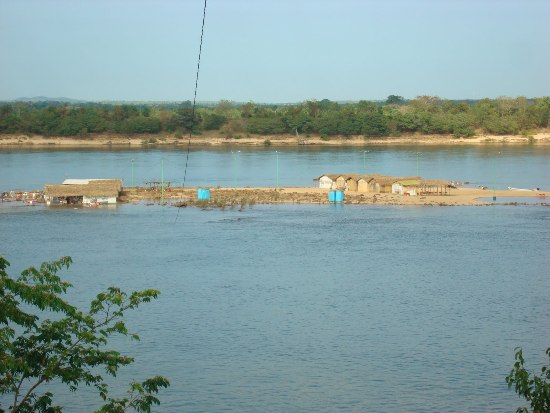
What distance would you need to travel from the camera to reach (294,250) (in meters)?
29.0

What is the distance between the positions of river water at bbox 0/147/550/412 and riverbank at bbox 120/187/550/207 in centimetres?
127

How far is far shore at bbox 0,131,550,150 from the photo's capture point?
283 ft

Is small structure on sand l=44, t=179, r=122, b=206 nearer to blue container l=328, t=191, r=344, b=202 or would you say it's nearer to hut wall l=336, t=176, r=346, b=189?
blue container l=328, t=191, r=344, b=202

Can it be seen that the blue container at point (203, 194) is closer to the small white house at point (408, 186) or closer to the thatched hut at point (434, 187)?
the small white house at point (408, 186)

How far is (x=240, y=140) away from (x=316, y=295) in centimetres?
6831

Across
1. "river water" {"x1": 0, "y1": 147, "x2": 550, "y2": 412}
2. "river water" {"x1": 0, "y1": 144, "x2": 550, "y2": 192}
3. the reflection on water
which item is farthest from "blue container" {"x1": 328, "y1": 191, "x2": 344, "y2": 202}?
"river water" {"x1": 0, "y1": 144, "x2": 550, "y2": 192}

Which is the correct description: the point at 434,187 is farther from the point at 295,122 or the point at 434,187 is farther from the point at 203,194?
the point at 295,122

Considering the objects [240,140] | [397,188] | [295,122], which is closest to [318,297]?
[397,188]

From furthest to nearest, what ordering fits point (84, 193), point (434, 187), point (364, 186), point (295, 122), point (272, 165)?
point (295, 122) < point (272, 165) < point (364, 186) < point (434, 187) < point (84, 193)

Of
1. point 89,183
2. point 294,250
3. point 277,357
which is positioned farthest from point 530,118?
point 277,357

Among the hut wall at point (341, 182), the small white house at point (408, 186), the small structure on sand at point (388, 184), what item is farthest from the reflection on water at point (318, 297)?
the hut wall at point (341, 182)

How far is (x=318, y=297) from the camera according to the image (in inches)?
890

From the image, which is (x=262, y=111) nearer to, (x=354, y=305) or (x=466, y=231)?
(x=466, y=231)

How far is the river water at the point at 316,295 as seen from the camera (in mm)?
15930
